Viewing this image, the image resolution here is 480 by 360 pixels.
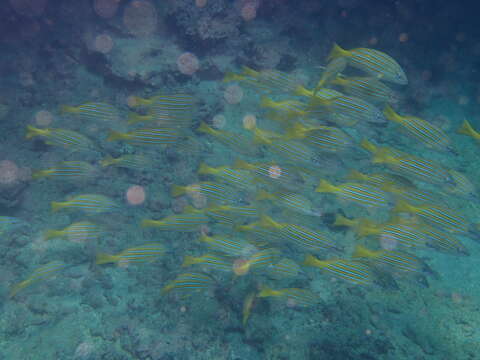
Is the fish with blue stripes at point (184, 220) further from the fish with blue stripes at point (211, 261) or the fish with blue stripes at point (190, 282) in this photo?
the fish with blue stripes at point (190, 282)

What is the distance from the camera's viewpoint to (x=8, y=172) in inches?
212

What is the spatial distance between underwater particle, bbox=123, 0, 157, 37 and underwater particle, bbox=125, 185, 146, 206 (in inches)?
195

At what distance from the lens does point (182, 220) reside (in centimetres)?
405

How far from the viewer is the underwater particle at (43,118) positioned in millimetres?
6250

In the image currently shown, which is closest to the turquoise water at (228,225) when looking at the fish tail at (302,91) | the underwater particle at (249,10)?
the fish tail at (302,91)

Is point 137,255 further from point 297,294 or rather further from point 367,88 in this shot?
point 367,88

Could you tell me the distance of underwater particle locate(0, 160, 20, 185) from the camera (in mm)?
5270

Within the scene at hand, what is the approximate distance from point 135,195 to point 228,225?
7.38 feet

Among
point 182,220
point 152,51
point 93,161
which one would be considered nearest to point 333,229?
point 182,220

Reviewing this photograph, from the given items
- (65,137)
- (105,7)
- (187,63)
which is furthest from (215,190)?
(105,7)

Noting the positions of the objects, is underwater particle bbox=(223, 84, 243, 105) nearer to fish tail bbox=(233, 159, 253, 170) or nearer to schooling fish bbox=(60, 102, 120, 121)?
schooling fish bbox=(60, 102, 120, 121)

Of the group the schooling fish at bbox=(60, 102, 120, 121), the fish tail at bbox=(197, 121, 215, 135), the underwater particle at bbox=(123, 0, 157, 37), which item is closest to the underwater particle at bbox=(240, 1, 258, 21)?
the underwater particle at bbox=(123, 0, 157, 37)

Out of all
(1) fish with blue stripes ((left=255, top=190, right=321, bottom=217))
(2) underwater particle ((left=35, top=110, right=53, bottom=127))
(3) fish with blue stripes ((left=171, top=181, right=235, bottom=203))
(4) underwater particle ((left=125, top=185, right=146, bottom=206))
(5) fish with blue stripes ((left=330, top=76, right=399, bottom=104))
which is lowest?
(4) underwater particle ((left=125, top=185, right=146, bottom=206))

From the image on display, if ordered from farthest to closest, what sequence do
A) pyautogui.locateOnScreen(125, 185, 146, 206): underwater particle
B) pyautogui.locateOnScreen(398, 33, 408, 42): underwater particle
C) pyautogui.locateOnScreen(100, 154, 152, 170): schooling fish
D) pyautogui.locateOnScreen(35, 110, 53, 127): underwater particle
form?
pyautogui.locateOnScreen(398, 33, 408, 42): underwater particle < pyautogui.locateOnScreen(35, 110, 53, 127): underwater particle < pyautogui.locateOnScreen(125, 185, 146, 206): underwater particle < pyautogui.locateOnScreen(100, 154, 152, 170): schooling fish
